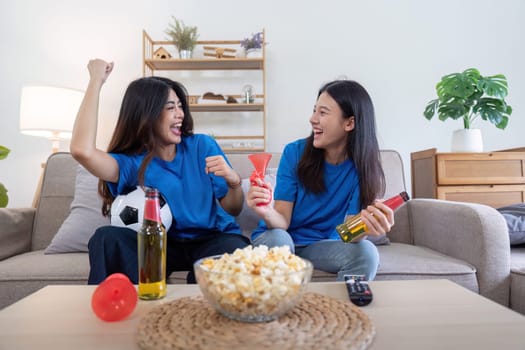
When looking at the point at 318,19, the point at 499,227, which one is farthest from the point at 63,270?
the point at 318,19

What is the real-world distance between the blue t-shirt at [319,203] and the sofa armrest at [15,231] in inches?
37.9

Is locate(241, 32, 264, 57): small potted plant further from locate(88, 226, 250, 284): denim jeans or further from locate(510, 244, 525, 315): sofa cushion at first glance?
locate(510, 244, 525, 315): sofa cushion

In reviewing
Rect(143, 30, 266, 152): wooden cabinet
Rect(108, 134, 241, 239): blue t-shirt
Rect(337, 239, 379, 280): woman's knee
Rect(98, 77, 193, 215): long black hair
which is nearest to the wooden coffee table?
Rect(337, 239, 379, 280): woman's knee

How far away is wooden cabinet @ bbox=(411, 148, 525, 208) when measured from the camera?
2014 mm

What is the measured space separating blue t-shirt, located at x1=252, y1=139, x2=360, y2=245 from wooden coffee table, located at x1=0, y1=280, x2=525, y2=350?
0.54 m

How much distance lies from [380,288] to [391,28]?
259 centimetres

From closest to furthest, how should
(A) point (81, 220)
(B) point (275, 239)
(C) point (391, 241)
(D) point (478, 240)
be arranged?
(B) point (275, 239) → (D) point (478, 240) → (A) point (81, 220) → (C) point (391, 241)

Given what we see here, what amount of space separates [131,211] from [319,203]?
0.63 meters

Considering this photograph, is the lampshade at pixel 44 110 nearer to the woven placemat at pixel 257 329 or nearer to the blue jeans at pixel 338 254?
the blue jeans at pixel 338 254

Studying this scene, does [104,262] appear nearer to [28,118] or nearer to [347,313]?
[347,313]

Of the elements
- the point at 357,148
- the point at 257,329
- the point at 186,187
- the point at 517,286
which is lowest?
the point at 517,286

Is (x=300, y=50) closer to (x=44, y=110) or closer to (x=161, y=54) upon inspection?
(x=161, y=54)

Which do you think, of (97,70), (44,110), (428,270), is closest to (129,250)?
(97,70)

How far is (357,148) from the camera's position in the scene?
4.45ft
